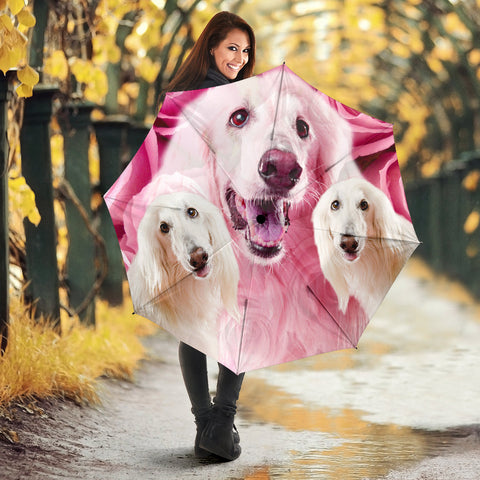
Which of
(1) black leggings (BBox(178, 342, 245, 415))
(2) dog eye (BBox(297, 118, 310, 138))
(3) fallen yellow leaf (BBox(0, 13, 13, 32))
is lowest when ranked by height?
(1) black leggings (BBox(178, 342, 245, 415))

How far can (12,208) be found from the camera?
5480 millimetres

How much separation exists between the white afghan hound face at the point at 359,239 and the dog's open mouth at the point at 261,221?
0.13m

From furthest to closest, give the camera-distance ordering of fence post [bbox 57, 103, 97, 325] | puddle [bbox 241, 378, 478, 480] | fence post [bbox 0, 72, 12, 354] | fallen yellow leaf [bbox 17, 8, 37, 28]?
fence post [bbox 57, 103, 97, 325], fence post [bbox 0, 72, 12, 354], fallen yellow leaf [bbox 17, 8, 37, 28], puddle [bbox 241, 378, 478, 480]

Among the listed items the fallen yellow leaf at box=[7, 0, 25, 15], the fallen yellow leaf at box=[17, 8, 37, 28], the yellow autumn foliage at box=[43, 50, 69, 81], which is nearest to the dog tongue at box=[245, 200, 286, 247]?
the fallen yellow leaf at box=[7, 0, 25, 15]

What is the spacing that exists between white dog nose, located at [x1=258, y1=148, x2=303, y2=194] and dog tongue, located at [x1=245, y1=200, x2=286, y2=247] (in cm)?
7

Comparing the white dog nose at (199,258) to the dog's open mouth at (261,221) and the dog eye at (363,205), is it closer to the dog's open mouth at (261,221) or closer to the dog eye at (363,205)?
the dog's open mouth at (261,221)

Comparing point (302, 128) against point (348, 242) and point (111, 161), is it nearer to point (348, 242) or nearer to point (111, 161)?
point (348, 242)

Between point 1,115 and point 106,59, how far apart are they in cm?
320

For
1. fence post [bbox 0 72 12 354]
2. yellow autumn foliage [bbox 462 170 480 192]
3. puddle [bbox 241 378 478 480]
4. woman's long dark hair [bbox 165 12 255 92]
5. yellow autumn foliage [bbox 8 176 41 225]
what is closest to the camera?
woman's long dark hair [bbox 165 12 255 92]

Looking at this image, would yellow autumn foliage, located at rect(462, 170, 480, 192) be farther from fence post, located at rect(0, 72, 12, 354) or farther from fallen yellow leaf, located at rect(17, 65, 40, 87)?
fallen yellow leaf, located at rect(17, 65, 40, 87)

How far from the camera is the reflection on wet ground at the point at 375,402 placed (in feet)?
14.2

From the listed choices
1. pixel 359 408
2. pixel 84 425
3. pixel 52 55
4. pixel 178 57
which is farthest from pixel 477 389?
pixel 178 57

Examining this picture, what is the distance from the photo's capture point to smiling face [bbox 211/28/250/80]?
13.1 feet

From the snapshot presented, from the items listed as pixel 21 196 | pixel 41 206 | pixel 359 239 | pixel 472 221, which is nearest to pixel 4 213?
pixel 21 196
